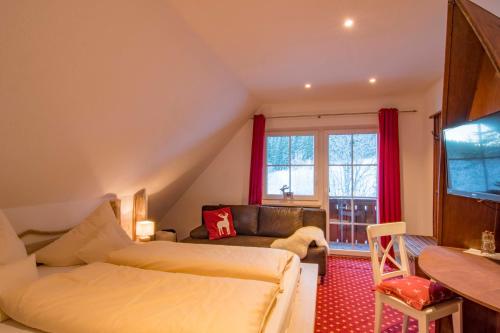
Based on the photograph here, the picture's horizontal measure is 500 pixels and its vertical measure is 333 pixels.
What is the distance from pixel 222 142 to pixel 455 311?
356 cm

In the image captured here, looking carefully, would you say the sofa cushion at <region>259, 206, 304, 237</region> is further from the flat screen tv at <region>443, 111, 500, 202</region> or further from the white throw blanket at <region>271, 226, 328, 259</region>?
the flat screen tv at <region>443, 111, 500, 202</region>

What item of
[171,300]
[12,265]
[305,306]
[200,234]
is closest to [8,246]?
[12,265]

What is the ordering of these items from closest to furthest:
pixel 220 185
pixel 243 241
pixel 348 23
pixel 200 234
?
pixel 348 23
pixel 243 241
pixel 200 234
pixel 220 185

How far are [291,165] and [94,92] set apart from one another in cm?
324

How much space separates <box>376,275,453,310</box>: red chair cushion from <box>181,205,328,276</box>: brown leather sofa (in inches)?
72.4

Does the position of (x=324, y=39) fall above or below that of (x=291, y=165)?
above

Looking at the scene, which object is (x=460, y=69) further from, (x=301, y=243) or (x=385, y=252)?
(x=301, y=243)

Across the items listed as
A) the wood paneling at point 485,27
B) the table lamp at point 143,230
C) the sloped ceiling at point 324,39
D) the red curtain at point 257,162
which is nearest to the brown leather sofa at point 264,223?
the red curtain at point 257,162

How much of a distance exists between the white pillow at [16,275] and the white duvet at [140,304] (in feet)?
0.25

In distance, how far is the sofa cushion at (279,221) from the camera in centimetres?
383

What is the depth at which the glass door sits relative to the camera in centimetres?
427

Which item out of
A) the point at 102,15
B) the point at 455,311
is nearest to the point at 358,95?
the point at 455,311

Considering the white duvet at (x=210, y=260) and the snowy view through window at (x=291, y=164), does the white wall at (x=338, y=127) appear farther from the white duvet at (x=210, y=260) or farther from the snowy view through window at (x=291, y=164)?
the white duvet at (x=210, y=260)

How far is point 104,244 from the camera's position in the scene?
2330 mm
